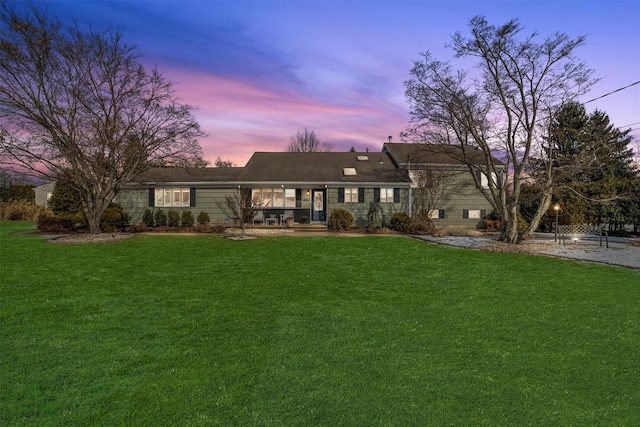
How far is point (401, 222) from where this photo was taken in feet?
68.9

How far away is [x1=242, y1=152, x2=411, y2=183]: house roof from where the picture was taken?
2338 cm

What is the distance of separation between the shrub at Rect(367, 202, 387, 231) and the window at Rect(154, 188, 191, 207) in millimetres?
11867

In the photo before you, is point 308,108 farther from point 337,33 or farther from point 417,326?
point 417,326

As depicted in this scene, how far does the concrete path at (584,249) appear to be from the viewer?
11969 millimetres

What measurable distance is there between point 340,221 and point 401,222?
354cm

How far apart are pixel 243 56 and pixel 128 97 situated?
7.67 meters

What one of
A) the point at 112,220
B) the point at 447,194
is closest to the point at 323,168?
the point at 447,194

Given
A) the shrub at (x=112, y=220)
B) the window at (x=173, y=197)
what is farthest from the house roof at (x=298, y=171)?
the shrub at (x=112, y=220)

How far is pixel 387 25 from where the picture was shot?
11.9 meters

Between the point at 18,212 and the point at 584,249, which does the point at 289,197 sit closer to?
the point at 584,249

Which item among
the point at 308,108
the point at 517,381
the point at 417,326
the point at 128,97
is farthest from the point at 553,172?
the point at 128,97

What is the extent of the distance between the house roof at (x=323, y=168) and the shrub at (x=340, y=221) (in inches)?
104

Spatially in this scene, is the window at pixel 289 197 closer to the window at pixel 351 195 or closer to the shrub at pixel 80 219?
the window at pixel 351 195

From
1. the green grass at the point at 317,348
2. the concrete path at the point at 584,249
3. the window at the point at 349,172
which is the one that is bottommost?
the green grass at the point at 317,348
